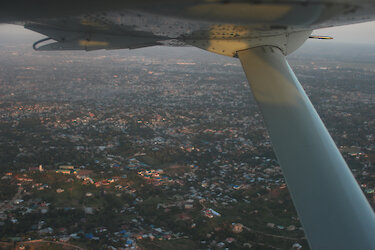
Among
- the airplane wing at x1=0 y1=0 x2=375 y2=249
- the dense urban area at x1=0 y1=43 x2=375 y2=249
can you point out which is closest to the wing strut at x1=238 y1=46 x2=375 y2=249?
the airplane wing at x1=0 y1=0 x2=375 y2=249

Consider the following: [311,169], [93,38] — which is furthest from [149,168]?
[311,169]

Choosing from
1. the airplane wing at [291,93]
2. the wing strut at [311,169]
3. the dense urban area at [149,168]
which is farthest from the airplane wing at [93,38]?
the dense urban area at [149,168]

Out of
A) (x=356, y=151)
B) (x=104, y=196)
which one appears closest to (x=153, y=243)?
(x=104, y=196)

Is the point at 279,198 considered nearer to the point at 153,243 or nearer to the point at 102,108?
the point at 153,243

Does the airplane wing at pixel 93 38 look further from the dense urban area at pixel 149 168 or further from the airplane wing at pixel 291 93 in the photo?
the dense urban area at pixel 149 168

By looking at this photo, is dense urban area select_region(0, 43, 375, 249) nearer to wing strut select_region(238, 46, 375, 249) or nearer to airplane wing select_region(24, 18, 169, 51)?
airplane wing select_region(24, 18, 169, 51)
